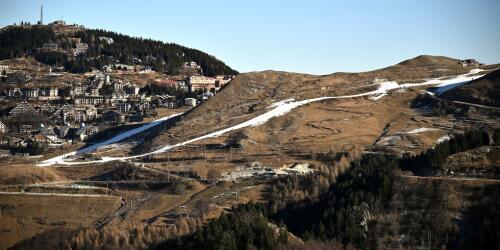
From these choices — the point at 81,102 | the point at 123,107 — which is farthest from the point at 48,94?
the point at 123,107

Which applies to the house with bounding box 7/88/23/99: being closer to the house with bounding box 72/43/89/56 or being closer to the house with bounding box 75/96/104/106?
the house with bounding box 75/96/104/106

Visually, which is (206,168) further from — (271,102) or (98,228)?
(271,102)

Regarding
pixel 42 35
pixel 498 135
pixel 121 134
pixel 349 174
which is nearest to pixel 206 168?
pixel 349 174

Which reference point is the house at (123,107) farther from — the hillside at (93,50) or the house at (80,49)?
the house at (80,49)

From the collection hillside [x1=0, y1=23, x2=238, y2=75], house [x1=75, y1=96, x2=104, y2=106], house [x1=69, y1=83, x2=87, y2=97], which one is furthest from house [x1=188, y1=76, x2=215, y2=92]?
house [x1=69, y1=83, x2=87, y2=97]

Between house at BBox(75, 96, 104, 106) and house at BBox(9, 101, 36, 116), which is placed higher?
house at BBox(75, 96, 104, 106)

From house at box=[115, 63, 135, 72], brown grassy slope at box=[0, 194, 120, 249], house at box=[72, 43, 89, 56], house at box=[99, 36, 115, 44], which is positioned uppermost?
house at box=[99, 36, 115, 44]
